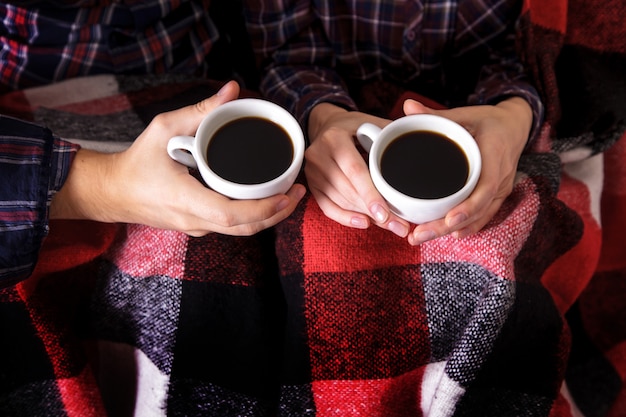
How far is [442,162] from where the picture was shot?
0.73 meters

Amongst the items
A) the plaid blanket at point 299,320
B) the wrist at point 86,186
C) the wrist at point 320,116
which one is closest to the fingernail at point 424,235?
the plaid blanket at point 299,320

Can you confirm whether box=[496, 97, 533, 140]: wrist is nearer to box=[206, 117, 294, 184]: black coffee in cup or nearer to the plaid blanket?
the plaid blanket

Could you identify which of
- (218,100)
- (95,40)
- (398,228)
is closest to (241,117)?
(218,100)

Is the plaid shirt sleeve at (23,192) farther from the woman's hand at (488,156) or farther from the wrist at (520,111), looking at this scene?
the wrist at (520,111)

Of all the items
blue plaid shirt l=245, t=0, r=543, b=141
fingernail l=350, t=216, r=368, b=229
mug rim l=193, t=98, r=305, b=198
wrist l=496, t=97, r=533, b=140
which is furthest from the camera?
blue plaid shirt l=245, t=0, r=543, b=141

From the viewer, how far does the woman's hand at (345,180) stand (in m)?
0.75

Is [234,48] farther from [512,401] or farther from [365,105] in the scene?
[512,401]

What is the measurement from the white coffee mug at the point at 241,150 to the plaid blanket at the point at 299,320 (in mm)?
179

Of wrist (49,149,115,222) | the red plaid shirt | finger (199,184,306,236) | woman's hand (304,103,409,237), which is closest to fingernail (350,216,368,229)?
woman's hand (304,103,409,237)

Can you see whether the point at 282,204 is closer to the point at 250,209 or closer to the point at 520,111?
the point at 250,209

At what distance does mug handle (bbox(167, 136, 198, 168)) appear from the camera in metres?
0.70

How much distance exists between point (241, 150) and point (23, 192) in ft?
0.97

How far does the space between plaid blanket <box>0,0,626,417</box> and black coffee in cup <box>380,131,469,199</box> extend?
173 mm

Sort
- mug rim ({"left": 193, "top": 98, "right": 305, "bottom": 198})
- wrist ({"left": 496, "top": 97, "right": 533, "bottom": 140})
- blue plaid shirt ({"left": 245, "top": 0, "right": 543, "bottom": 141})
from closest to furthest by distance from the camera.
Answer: mug rim ({"left": 193, "top": 98, "right": 305, "bottom": 198})
wrist ({"left": 496, "top": 97, "right": 533, "bottom": 140})
blue plaid shirt ({"left": 245, "top": 0, "right": 543, "bottom": 141})
